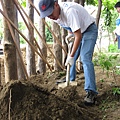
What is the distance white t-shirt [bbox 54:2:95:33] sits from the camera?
10.3 feet

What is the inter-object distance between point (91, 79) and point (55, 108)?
2.94 ft

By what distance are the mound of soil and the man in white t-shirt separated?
671 millimetres

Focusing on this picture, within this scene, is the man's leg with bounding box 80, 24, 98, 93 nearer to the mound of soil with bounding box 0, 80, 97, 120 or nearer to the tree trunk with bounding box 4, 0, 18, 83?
the mound of soil with bounding box 0, 80, 97, 120

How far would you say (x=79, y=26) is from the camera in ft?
10.2

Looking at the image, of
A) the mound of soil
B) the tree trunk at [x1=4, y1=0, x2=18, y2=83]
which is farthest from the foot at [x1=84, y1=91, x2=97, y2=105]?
the tree trunk at [x1=4, y1=0, x2=18, y2=83]

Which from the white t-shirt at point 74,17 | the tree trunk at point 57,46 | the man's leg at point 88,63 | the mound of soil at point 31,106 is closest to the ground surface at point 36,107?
the mound of soil at point 31,106

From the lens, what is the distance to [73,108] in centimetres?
269

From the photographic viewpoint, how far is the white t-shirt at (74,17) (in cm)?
312

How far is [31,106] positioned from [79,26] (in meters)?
1.14

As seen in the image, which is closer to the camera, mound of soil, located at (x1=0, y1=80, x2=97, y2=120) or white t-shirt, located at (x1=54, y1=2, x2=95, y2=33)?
mound of soil, located at (x1=0, y1=80, x2=97, y2=120)

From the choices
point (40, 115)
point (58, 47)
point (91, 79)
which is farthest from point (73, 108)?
point (58, 47)

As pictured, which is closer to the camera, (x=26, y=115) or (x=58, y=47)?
(x=26, y=115)

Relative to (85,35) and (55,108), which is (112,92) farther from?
(55,108)

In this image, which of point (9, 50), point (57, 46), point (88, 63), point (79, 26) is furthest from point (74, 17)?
point (57, 46)
